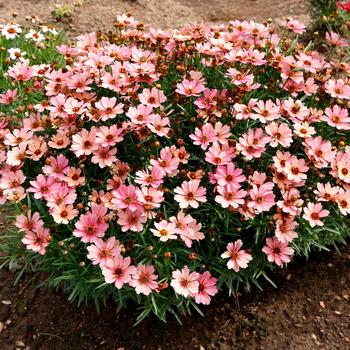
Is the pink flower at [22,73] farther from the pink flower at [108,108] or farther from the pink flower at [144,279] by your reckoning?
the pink flower at [144,279]

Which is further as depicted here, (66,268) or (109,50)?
(109,50)

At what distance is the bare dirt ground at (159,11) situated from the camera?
5453 millimetres

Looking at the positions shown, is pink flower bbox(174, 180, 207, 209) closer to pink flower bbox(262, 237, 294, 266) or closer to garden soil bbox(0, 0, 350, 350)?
pink flower bbox(262, 237, 294, 266)

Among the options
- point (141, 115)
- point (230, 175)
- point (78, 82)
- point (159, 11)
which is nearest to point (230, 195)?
point (230, 175)

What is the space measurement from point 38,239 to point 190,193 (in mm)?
669

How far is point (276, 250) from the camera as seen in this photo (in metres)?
2.23

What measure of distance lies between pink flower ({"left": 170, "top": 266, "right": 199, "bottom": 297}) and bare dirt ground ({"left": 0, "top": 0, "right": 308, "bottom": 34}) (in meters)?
3.82

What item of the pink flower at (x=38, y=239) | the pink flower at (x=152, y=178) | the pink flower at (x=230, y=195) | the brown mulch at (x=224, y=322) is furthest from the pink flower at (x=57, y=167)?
the brown mulch at (x=224, y=322)

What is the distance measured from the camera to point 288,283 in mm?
2705

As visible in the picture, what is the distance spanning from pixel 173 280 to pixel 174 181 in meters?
0.45

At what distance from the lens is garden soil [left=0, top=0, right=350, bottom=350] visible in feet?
8.21

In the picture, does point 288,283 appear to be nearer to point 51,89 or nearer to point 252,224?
point 252,224

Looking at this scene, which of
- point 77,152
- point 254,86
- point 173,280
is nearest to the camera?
point 173,280

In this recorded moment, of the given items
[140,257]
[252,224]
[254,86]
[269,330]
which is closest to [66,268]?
[140,257]
